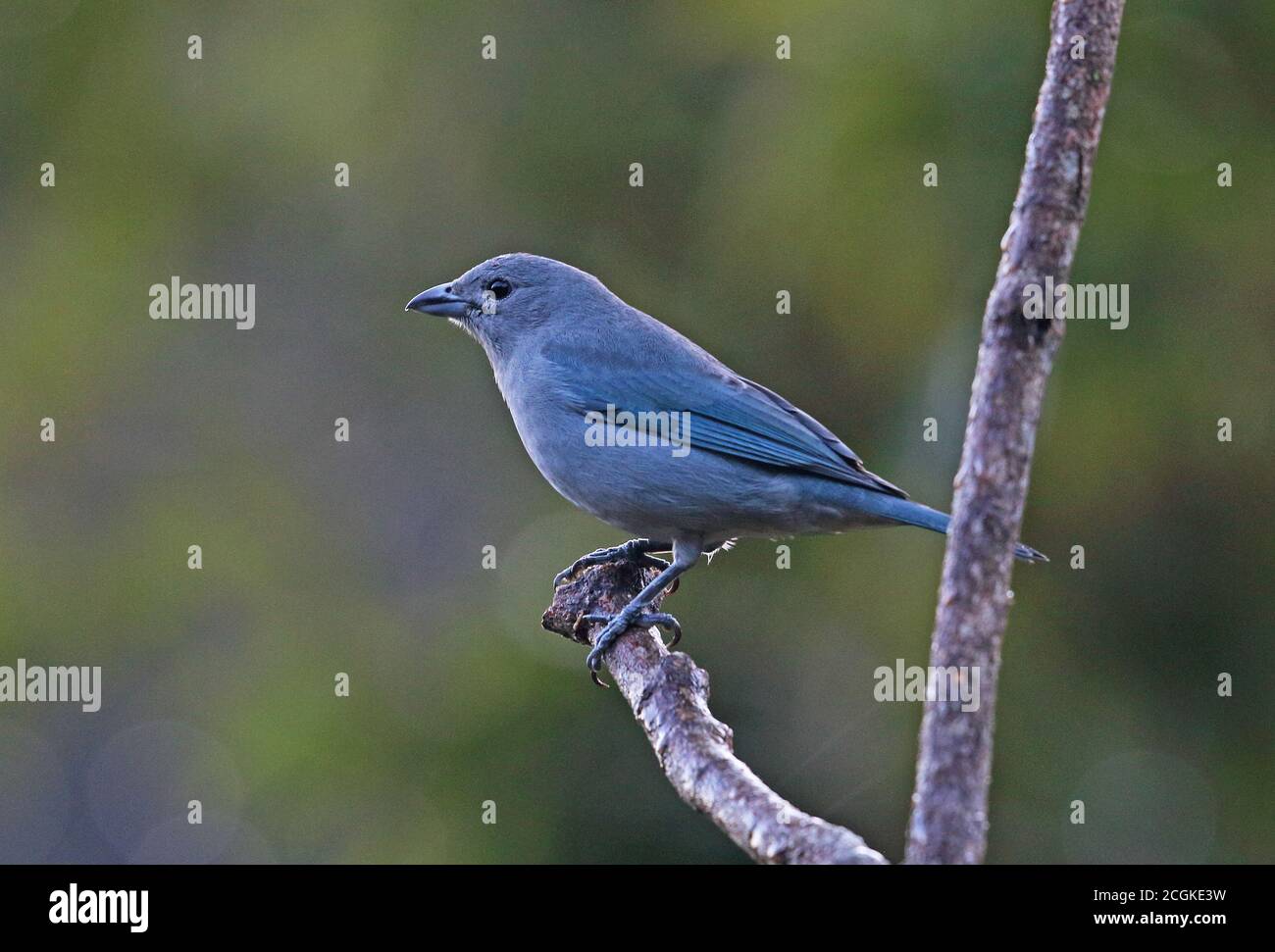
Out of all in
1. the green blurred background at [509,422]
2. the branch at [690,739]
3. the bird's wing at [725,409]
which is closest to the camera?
the branch at [690,739]

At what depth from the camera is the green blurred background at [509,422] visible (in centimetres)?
834

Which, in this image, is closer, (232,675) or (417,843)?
(417,843)

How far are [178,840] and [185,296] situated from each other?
4.60m

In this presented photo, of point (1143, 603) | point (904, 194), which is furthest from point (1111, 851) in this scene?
point (904, 194)

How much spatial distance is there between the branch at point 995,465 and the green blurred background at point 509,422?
5.06 meters

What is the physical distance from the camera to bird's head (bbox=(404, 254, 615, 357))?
679 centimetres

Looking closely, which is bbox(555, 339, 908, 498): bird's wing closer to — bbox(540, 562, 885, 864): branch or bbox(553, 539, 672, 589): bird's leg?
bbox(553, 539, 672, 589): bird's leg

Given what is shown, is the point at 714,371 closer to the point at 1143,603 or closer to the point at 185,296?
the point at 1143,603

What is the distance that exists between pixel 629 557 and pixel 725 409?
2.53 feet

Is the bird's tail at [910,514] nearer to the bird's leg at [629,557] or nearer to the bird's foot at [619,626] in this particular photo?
the bird's foot at [619,626]

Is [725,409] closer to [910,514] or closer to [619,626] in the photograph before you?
[910,514]

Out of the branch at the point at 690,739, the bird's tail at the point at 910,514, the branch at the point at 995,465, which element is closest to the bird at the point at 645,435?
the bird's tail at the point at 910,514

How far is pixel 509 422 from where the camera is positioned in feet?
36.6

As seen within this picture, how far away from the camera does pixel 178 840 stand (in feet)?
33.2
